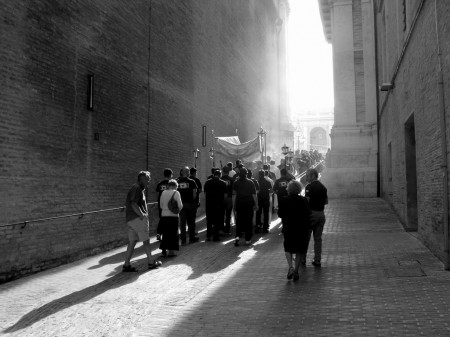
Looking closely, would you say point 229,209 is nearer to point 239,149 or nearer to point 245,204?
point 245,204

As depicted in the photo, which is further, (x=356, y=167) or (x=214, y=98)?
(x=356, y=167)

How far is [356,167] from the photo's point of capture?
68.8ft

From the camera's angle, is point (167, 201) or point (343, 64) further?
point (343, 64)

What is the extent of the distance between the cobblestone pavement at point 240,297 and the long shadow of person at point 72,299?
14 millimetres

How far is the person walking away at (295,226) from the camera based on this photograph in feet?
22.2

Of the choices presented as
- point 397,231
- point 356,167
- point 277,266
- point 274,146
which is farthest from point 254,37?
point 277,266

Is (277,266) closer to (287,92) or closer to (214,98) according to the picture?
→ (214,98)

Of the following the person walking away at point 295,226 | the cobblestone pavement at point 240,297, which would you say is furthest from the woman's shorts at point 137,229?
the person walking away at point 295,226

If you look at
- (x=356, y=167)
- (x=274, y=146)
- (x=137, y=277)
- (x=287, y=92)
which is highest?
(x=287, y=92)

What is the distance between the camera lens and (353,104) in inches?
875

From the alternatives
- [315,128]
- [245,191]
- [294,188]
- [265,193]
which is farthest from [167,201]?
[315,128]

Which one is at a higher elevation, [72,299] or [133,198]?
[133,198]

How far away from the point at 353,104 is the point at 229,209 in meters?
12.5

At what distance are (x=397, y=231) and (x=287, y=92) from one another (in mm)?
28744
